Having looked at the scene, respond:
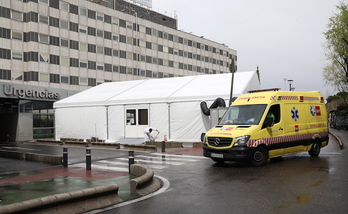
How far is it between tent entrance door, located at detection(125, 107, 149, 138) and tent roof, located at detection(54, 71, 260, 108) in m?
0.70

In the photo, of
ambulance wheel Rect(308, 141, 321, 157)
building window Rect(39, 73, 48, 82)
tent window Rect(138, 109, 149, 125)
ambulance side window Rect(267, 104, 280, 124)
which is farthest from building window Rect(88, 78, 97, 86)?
ambulance side window Rect(267, 104, 280, 124)

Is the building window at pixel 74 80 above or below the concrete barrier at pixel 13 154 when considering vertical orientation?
above

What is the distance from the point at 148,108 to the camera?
24469 millimetres

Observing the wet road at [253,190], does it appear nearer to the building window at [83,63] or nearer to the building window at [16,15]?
the building window at [16,15]

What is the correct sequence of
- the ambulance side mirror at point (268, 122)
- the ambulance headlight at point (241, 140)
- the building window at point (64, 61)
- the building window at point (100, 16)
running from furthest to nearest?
the building window at point (100, 16), the building window at point (64, 61), the ambulance side mirror at point (268, 122), the ambulance headlight at point (241, 140)

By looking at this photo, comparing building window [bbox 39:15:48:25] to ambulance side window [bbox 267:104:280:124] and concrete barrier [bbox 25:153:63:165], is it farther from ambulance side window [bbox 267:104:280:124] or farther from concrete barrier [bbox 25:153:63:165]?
ambulance side window [bbox 267:104:280:124]

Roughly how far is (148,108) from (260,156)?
1337 centimetres

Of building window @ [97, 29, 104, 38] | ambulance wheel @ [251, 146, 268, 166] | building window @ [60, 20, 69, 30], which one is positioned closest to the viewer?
ambulance wheel @ [251, 146, 268, 166]

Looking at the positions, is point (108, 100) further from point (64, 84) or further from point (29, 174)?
point (64, 84)

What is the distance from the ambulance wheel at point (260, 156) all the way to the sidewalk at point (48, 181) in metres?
4.23

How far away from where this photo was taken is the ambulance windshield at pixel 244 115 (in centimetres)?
1251

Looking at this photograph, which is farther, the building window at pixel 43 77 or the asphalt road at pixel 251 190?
the building window at pixel 43 77

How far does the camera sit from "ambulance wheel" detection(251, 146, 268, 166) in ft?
39.2

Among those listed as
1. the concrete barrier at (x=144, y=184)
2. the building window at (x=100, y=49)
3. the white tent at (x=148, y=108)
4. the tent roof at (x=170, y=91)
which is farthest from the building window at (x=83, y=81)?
the concrete barrier at (x=144, y=184)
